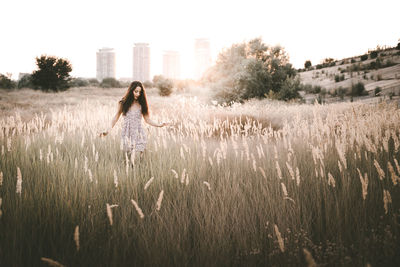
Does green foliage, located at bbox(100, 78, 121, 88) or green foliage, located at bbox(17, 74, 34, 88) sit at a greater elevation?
green foliage, located at bbox(100, 78, 121, 88)

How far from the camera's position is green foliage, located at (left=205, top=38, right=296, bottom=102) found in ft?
54.6

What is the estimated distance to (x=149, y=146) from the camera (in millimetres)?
4605

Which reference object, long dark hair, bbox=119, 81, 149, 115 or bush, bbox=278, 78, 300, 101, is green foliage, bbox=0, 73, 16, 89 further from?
long dark hair, bbox=119, 81, 149, 115

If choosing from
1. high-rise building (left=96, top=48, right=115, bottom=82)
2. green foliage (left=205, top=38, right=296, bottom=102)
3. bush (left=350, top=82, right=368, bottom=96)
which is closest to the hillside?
bush (left=350, top=82, right=368, bottom=96)

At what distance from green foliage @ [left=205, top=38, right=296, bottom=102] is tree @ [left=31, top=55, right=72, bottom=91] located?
2304cm

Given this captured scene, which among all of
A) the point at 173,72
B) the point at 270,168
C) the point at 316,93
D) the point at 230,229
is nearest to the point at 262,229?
the point at 230,229

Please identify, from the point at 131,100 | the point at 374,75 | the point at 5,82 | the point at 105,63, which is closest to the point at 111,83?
the point at 5,82

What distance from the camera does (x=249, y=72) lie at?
1666 centimetres

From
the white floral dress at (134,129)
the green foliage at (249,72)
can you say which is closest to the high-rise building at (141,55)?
the green foliage at (249,72)

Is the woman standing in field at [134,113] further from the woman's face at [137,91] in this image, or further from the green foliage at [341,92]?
the green foliage at [341,92]

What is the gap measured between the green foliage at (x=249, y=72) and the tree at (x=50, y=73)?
2304 cm

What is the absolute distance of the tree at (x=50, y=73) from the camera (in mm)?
30906

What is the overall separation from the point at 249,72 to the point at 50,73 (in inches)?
1048

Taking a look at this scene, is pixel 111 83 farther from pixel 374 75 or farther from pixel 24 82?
pixel 374 75
